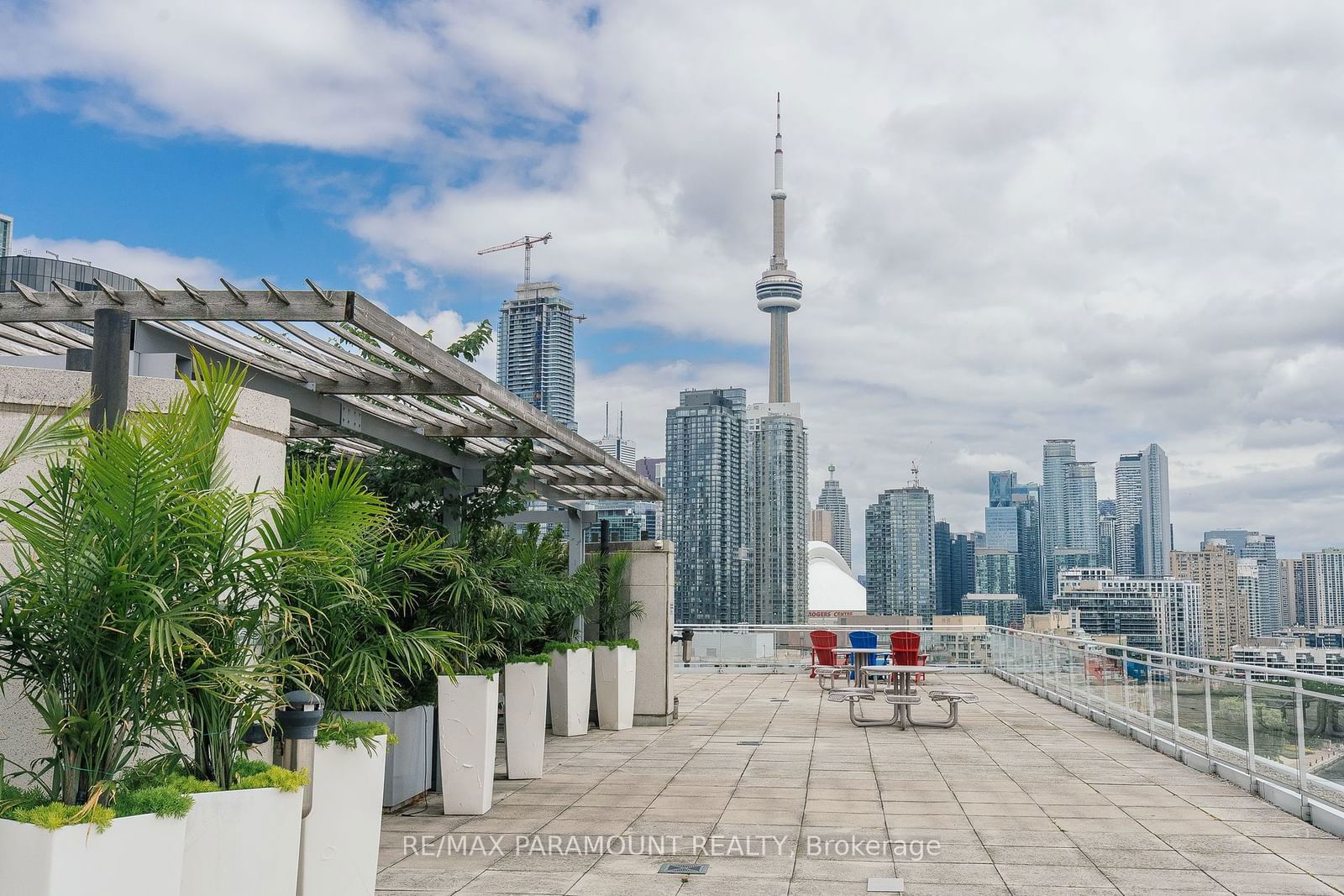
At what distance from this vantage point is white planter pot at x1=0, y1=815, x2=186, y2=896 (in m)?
2.89

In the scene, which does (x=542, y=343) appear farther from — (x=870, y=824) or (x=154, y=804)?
(x=154, y=804)


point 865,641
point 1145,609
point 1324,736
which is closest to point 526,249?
point 1145,609

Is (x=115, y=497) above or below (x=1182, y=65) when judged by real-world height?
below

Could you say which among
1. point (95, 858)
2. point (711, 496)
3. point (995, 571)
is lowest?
point (95, 858)

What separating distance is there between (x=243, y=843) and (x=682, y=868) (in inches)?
103

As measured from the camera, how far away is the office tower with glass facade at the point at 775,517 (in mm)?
120875

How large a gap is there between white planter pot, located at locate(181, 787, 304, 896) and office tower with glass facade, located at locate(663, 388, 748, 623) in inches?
3919

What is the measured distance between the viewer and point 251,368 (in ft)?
21.2

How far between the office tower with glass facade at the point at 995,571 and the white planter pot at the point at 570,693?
6162 inches

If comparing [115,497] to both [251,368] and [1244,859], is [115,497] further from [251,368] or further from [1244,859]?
[1244,859]

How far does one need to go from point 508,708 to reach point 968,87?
1639 cm

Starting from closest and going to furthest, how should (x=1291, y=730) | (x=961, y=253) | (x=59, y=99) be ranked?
(x=1291, y=730)
(x=59, y=99)
(x=961, y=253)

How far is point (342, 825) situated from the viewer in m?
4.46

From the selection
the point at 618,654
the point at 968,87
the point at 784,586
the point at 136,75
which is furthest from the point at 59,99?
the point at 784,586
